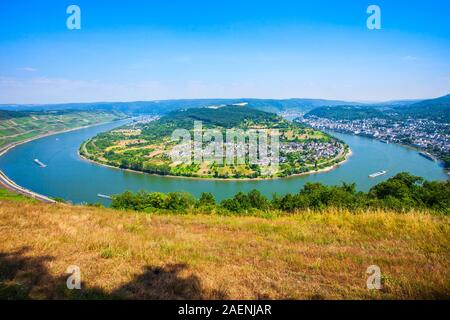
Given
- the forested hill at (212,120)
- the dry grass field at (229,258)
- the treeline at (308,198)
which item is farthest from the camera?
the forested hill at (212,120)

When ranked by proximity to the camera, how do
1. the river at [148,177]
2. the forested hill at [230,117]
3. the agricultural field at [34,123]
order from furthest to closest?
1. the forested hill at [230,117]
2. the agricultural field at [34,123]
3. the river at [148,177]

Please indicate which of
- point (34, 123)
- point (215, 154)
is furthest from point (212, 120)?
point (34, 123)

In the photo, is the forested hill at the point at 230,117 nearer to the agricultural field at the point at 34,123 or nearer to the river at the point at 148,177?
the agricultural field at the point at 34,123

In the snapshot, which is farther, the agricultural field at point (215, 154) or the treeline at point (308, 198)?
the agricultural field at point (215, 154)

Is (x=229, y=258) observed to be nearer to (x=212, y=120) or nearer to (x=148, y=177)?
(x=148, y=177)

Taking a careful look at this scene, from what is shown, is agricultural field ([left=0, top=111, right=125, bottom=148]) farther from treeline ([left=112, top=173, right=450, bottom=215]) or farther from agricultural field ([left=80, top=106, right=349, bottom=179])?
treeline ([left=112, top=173, right=450, bottom=215])

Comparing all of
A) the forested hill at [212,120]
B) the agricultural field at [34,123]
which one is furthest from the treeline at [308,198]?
the agricultural field at [34,123]

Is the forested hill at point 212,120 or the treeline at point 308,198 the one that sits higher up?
the forested hill at point 212,120
